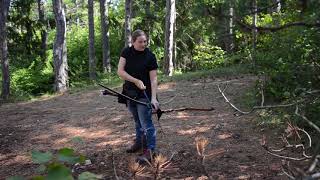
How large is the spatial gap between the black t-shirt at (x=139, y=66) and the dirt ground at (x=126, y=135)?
2.31 feet

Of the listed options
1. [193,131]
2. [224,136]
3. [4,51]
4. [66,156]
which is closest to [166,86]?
[4,51]

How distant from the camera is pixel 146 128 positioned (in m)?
5.86

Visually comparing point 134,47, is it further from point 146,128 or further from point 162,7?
point 162,7

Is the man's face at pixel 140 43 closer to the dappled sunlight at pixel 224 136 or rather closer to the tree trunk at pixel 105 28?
the dappled sunlight at pixel 224 136

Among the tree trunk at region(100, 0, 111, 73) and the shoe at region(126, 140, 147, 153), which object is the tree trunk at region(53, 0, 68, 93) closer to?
the tree trunk at region(100, 0, 111, 73)

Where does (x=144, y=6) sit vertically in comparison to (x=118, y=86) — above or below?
above

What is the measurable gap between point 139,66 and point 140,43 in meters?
0.30

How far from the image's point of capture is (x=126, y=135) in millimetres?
8117

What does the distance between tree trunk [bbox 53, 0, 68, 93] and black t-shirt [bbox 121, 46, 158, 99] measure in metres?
10.0

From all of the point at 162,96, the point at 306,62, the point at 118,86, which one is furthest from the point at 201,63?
the point at 306,62

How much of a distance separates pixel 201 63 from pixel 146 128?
18.1 m

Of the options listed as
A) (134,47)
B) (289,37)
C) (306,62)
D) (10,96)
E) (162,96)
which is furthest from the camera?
(10,96)

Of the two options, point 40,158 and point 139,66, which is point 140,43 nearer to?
point 139,66

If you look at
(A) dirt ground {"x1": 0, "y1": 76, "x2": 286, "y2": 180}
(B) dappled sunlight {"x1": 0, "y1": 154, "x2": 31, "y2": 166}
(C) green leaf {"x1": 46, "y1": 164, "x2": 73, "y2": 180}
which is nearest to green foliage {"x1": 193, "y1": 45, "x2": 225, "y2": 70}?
(A) dirt ground {"x1": 0, "y1": 76, "x2": 286, "y2": 180}
